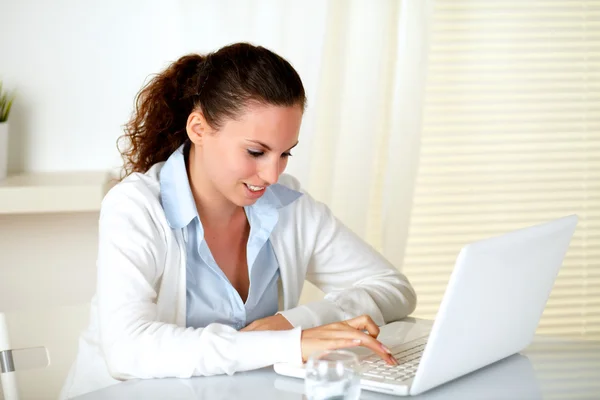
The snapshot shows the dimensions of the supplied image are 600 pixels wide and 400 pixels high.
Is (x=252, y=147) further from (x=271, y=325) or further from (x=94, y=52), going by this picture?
(x=94, y=52)

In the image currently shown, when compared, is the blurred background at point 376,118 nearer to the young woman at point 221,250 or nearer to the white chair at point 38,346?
the white chair at point 38,346

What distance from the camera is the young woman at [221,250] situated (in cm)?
140

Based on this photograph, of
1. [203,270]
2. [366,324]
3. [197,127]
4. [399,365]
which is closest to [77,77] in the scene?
[197,127]

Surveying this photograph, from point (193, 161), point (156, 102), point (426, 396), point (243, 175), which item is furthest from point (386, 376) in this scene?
point (156, 102)

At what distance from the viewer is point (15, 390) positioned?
1.58m

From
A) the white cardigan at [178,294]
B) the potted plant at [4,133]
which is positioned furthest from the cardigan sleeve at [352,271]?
the potted plant at [4,133]

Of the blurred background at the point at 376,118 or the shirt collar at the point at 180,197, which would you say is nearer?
the shirt collar at the point at 180,197

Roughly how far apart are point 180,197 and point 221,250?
170 mm

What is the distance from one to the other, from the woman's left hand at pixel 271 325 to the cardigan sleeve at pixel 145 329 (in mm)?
102

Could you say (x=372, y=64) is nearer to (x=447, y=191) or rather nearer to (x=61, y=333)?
(x=447, y=191)

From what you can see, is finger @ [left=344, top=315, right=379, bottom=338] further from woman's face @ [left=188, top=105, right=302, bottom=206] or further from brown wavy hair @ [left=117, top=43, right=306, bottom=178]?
brown wavy hair @ [left=117, top=43, right=306, bottom=178]

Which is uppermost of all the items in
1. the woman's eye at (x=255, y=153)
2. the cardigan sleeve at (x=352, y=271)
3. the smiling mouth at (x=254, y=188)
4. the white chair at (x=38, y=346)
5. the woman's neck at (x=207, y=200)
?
the woman's eye at (x=255, y=153)

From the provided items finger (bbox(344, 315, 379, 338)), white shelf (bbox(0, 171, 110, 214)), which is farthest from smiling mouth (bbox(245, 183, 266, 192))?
white shelf (bbox(0, 171, 110, 214))

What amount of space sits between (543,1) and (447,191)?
0.78m
